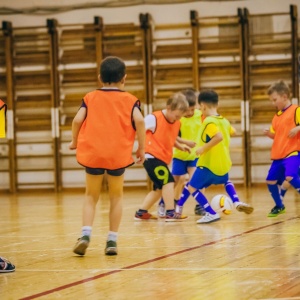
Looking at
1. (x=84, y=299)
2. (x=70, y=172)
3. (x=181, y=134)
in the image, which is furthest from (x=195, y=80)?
(x=84, y=299)

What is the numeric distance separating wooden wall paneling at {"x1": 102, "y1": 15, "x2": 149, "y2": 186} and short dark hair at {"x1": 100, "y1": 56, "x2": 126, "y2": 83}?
11088mm

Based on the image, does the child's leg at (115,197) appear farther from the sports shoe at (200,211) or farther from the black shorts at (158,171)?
the sports shoe at (200,211)

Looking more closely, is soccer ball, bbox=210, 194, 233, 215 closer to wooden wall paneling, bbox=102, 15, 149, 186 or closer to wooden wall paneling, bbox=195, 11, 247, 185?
wooden wall paneling, bbox=195, 11, 247, 185

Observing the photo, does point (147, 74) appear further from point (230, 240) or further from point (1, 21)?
point (230, 240)

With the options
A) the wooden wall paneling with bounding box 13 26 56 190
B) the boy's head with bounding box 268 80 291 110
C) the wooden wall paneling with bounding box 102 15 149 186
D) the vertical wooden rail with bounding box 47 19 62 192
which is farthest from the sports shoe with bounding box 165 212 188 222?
the wooden wall paneling with bounding box 13 26 56 190

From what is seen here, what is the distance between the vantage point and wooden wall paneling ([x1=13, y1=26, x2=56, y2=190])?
1772 centimetres

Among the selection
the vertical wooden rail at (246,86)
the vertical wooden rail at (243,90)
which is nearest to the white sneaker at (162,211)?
the vertical wooden rail at (243,90)

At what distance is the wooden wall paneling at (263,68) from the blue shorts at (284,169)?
772 centimetres

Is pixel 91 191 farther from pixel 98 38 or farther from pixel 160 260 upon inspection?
pixel 98 38

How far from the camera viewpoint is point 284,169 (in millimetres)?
9000

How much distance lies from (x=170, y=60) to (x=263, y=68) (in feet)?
6.21

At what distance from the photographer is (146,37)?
56.4 feet

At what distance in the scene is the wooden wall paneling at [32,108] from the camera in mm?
17719

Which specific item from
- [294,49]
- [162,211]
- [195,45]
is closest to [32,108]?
[195,45]
